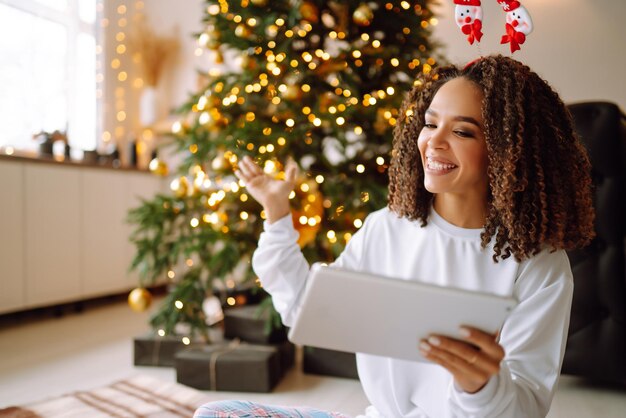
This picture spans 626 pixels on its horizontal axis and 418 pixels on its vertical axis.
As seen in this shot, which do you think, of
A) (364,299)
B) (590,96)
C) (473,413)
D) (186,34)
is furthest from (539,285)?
(186,34)

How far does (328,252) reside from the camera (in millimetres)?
2027

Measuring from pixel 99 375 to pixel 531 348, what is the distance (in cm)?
175

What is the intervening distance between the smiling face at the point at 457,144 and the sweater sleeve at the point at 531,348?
0.19 m

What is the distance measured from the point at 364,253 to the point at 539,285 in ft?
1.12

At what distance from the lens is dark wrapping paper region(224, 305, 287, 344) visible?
6.86 ft

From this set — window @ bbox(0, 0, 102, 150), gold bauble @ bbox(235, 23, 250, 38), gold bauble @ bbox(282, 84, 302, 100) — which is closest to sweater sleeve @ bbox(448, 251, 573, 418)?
gold bauble @ bbox(282, 84, 302, 100)

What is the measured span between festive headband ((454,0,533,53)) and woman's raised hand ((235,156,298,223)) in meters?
0.51

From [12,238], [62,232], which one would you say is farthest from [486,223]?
[62,232]

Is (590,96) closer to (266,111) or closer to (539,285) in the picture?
(266,111)

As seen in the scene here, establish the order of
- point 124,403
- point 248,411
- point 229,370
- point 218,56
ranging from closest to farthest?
point 248,411 → point 124,403 → point 229,370 → point 218,56

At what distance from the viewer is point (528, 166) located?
89 cm

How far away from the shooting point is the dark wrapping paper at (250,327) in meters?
2.09

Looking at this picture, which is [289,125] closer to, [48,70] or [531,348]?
[531,348]

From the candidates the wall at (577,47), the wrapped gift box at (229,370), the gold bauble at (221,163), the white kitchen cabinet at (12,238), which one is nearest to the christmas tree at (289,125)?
the gold bauble at (221,163)
